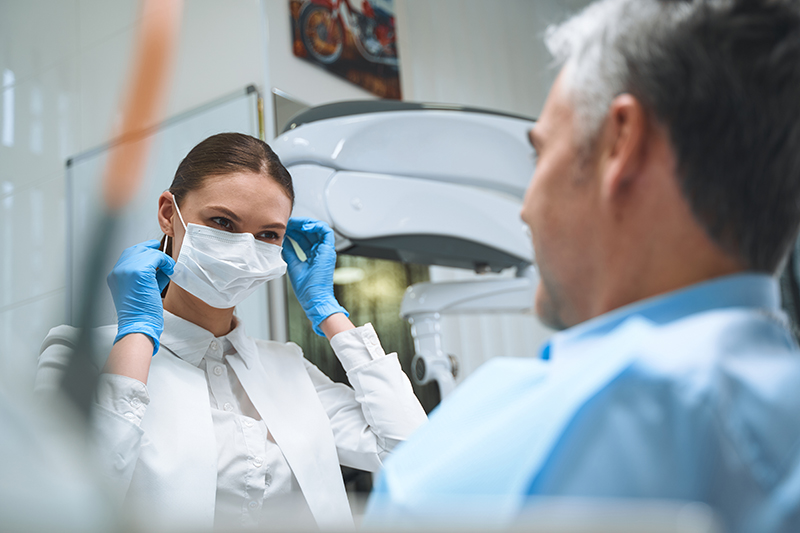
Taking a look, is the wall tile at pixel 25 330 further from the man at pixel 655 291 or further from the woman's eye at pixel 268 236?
the woman's eye at pixel 268 236

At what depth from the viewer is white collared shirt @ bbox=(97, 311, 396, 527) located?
121 centimetres

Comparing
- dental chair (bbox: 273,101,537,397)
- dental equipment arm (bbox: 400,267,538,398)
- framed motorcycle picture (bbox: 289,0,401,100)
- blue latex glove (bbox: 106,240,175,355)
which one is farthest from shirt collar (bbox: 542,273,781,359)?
framed motorcycle picture (bbox: 289,0,401,100)

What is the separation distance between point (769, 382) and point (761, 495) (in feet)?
0.31

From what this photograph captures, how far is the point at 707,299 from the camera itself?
650 millimetres

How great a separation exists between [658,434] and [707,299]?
0.61ft

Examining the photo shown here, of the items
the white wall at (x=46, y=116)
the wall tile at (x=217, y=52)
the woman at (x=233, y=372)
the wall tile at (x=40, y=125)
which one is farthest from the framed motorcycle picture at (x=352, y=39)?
the wall tile at (x=40, y=125)

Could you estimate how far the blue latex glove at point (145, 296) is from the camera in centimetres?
107

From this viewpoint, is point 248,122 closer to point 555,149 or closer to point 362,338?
point 362,338

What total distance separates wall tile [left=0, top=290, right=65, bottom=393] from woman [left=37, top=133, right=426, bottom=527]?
19 cm

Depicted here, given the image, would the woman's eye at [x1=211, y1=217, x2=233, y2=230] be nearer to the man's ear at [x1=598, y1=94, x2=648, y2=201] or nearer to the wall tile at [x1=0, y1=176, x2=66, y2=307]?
the wall tile at [x1=0, y1=176, x2=66, y2=307]

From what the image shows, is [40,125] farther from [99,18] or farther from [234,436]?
[234,436]

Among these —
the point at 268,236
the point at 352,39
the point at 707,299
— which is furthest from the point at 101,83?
the point at 352,39

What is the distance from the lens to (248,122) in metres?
1.90

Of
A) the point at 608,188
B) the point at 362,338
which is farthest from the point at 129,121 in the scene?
the point at 362,338
